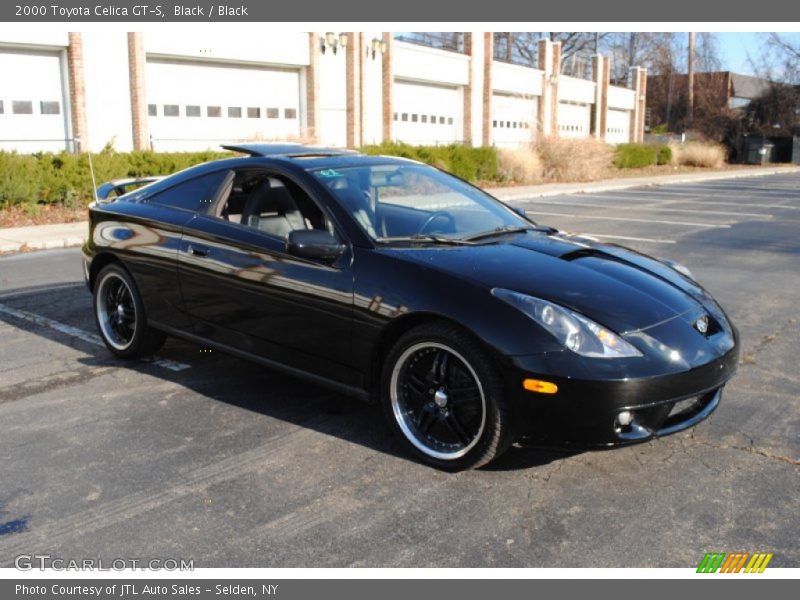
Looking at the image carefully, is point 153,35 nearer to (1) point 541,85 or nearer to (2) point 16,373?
(2) point 16,373

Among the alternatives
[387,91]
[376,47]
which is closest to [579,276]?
[376,47]

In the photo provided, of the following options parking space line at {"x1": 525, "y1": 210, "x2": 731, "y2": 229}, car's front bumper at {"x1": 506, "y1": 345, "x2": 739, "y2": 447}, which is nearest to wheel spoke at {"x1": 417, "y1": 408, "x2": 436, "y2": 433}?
car's front bumper at {"x1": 506, "y1": 345, "x2": 739, "y2": 447}

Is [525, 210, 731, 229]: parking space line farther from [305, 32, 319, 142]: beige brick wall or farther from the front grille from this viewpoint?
the front grille

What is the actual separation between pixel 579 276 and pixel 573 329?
50cm

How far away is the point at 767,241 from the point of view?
13.2m

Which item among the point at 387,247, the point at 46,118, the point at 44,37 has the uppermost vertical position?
the point at 44,37

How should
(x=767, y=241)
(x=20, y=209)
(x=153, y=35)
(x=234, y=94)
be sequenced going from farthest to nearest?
(x=234, y=94) < (x=153, y=35) < (x=20, y=209) < (x=767, y=241)

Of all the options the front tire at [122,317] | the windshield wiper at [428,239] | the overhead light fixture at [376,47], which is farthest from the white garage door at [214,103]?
the windshield wiper at [428,239]

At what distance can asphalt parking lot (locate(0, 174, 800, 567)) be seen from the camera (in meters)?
3.30

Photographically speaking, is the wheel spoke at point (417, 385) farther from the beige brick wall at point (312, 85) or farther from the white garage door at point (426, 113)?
the white garage door at point (426, 113)

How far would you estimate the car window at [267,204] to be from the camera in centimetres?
487

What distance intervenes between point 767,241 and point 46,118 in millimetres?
16972

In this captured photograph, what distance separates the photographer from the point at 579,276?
13.6 ft

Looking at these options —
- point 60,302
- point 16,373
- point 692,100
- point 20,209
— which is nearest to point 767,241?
point 60,302
